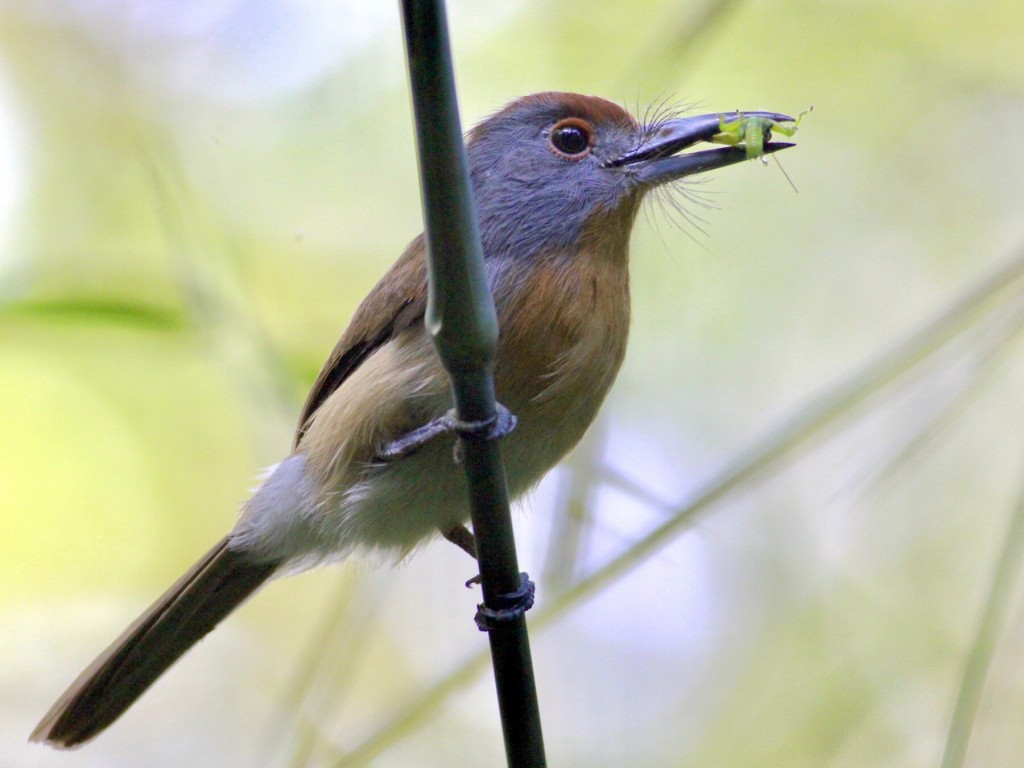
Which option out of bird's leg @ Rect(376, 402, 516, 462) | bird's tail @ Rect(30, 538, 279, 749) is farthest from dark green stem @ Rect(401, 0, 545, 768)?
bird's tail @ Rect(30, 538, 279, 749)

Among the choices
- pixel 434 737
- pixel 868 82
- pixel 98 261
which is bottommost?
pixel 434 737

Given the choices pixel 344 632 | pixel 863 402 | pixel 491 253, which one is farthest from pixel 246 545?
pixel 863 402

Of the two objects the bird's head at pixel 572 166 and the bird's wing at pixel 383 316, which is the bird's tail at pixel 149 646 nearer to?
the bird's wing at pixel 383 316

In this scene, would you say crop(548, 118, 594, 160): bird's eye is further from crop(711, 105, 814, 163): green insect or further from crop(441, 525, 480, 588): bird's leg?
crop(441, 525, 480, 588): bird's leg

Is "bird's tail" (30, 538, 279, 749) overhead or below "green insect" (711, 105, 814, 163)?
below

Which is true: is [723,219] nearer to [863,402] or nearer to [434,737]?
[863,402]

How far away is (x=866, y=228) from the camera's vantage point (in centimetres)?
332

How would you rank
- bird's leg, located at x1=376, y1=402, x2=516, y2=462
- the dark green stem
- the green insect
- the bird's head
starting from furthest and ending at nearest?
the bird's head < the green insect < bird's leg, located at x1=376, y1=402, x2=516, y2=462 < the dark green stem

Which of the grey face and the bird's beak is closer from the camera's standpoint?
the bird's beak

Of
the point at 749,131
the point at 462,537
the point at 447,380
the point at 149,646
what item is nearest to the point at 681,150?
the point at 749,131

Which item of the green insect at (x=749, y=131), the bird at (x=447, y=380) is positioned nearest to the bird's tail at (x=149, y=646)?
the bird at (x=447, y=380)

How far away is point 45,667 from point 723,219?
2776 millimetres

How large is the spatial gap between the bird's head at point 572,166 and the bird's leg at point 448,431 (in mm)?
460

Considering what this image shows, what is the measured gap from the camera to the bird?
88.6 inches
